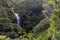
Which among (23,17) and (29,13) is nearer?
(23,17)

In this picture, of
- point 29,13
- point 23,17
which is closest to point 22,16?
point 23,17

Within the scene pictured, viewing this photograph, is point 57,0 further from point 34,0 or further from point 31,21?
point 34,0

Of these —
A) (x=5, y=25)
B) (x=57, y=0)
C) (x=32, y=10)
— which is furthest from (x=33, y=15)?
(x=57, y=0)

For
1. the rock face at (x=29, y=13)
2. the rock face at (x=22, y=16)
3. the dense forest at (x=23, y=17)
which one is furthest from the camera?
the rock face at (x=29, y=13)

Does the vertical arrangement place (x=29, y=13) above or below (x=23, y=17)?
above

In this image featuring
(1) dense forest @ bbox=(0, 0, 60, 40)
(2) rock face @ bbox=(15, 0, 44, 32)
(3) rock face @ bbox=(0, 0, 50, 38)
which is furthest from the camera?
(2) rock face @ bbox=(15, 0, 44, 32)

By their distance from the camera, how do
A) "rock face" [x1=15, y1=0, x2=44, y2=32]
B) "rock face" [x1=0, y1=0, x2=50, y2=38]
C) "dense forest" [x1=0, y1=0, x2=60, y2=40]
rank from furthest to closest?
"rock face" [x1=15, y1=0, x2=44, y2=32], "rock face" [x1=0, y1=0, x2=50, y2=38], "dense forest" [x1=0, y1=0, x2=60, y2=40]

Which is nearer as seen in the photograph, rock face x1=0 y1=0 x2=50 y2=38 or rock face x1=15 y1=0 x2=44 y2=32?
rock face x1=0 y1=0 x2=50 y2=38

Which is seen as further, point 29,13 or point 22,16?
point 29,13

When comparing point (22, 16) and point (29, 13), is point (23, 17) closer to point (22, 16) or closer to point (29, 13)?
point (22, 16)

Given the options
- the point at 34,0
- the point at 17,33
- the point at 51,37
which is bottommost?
the point at 51,37

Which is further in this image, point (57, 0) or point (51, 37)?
point (57, 0)
